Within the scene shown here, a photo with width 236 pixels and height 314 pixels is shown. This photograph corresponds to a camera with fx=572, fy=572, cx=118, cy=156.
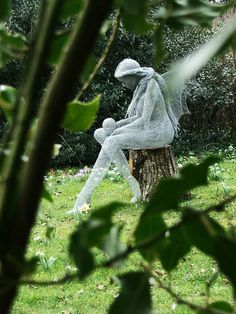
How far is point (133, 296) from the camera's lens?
0.30 metres

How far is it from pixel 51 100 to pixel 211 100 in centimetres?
1027

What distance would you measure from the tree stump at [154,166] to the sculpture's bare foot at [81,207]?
2.02 ft

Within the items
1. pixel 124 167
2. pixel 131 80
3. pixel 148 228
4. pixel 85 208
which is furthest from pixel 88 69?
pixel 124 167

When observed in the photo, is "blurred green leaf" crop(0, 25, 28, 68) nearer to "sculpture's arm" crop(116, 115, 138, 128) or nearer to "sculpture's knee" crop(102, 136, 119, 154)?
"sculpture's knee" crop(102, 136, 119, 154)

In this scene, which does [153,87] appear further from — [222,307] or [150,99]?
[222,307]

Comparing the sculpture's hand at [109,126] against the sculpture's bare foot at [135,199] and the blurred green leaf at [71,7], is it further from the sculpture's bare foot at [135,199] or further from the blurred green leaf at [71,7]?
the blurred green leaf at [71,7]

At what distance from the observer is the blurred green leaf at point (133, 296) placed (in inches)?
11.6

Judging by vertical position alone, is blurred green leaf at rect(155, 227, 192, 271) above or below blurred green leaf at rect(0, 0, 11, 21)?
below

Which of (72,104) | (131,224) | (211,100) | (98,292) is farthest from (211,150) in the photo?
(72,104)

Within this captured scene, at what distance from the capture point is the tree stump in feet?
19.2

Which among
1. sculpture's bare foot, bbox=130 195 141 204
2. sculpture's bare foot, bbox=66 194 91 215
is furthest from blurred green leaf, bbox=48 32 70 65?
sculpture's bare foot, bbox=130 195 141 204

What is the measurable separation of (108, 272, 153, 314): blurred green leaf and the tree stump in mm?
5465

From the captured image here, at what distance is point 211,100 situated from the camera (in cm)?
1032

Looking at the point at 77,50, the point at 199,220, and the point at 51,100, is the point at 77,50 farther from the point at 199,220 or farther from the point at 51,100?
the point at 199,220
